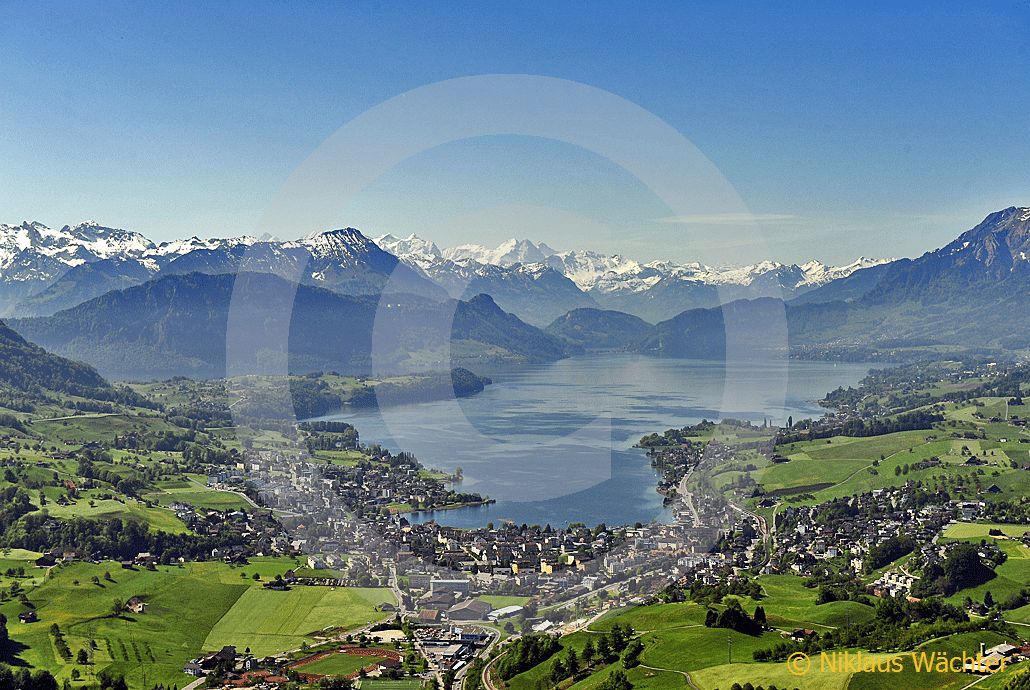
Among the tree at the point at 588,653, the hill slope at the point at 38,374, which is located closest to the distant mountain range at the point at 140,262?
the hill slope at the point at 38,374

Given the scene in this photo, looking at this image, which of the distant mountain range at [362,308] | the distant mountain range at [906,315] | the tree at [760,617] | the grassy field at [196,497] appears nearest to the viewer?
the tree at [760,617]

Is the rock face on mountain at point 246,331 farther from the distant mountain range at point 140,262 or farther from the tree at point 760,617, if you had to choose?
the tree at point 760,617

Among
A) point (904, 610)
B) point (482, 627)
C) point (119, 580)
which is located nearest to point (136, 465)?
point (119, 580)

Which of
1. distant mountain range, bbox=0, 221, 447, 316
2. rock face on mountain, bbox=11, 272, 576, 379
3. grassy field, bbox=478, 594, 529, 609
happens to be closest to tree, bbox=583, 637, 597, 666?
grassy field, bbox=478, 594, 529, 609

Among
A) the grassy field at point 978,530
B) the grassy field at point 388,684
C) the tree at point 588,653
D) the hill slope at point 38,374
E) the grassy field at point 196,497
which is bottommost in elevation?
the grassy field at point 388,684

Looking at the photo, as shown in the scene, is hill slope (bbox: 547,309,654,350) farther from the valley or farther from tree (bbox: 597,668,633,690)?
tree (bbox: 597,668,633,690)

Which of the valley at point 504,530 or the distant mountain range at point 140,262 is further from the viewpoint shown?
the distant mountain range at point 140,262

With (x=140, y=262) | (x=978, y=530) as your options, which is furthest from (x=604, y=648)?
(x=140, y=262)
